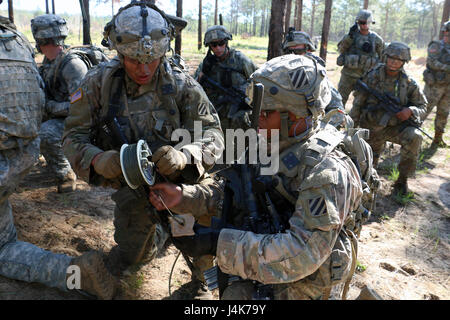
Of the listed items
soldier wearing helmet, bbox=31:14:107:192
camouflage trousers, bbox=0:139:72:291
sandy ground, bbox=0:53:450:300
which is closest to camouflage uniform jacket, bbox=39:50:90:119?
soldier wearing helmet, bbox=31:14:107:192

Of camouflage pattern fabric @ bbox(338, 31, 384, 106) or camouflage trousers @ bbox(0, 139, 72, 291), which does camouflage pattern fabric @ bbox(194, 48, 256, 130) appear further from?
camouflage trousers @ bbox(0, 139, 72, 291)

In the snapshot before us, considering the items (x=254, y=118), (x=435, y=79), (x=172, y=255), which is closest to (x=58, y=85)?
(x=172, y=255)

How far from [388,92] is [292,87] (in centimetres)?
459

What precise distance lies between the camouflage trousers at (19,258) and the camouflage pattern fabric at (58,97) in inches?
81.3

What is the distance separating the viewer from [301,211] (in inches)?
82.9

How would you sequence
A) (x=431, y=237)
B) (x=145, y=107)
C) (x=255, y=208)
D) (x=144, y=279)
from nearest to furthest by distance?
(x=255, y=208)
(x=145, y=107)
(x=144, y=279)
(x=431, y=237)

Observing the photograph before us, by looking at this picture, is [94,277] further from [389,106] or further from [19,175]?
[389,106]

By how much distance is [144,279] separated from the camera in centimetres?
352

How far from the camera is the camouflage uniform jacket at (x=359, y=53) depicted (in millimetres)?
8414

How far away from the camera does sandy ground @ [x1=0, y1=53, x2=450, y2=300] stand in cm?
349

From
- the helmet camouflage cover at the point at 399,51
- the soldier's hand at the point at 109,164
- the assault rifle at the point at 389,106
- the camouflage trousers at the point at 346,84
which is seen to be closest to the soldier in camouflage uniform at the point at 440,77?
the camouflage trousers at the point at 346,84

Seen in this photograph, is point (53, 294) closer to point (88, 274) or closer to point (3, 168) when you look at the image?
point (88, 274)

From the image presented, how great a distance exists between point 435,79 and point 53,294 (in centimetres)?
851

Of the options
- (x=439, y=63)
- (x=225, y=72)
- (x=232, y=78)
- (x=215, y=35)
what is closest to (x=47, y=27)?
(x=215, y=35)
